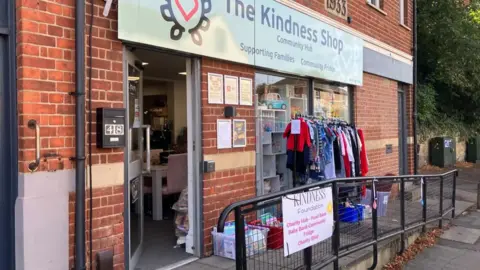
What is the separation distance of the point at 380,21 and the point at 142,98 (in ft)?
20.6

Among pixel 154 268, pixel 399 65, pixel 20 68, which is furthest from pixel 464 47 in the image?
pixel 20 68

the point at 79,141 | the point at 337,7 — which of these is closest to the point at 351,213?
the point at 79,141

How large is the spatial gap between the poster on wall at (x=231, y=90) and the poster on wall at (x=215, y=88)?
0.40ft

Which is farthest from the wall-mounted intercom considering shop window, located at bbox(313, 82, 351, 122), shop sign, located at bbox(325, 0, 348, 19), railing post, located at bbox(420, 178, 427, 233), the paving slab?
the paving slab

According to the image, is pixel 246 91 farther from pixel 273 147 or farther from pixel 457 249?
pixel 457 249

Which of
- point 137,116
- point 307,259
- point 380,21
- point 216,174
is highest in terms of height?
point 380,21

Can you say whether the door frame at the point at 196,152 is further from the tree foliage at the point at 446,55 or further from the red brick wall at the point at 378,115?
the tree foliage at the point at 446,55

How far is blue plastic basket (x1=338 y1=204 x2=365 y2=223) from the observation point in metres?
4.93

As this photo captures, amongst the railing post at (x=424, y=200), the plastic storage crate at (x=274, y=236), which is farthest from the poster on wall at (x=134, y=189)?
the railing post at (x=424, y=200)

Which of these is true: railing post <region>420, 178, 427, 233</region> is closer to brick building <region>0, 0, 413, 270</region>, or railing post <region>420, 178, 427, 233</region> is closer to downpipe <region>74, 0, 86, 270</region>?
brick building <region>0, 0, 413, 270</region>

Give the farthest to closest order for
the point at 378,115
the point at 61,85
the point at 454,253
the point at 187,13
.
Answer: the point at 378,115, the point at 454,253, the point at 187,13, the point at 61,85

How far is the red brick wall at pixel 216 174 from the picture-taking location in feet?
16.2

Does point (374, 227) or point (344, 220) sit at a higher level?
point (344, 220)

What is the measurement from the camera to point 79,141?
3.57 m
